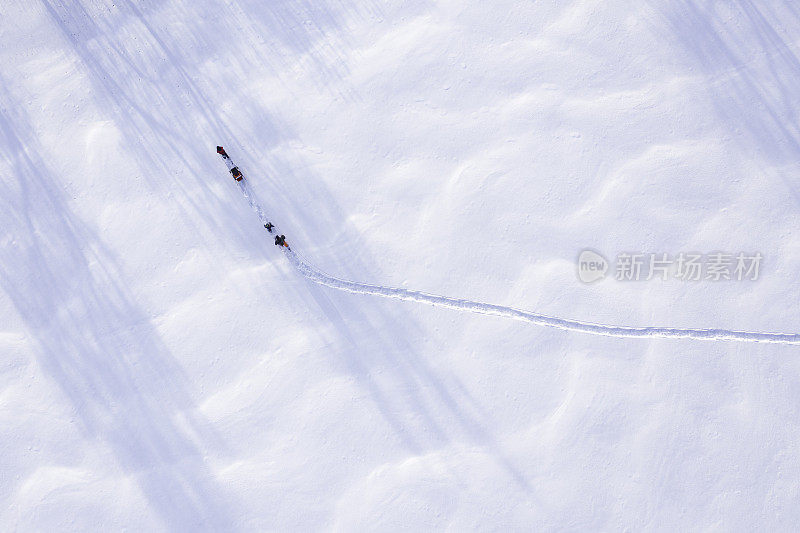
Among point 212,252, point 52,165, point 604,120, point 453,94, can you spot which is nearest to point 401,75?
point 453,94

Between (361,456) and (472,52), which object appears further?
(472,52)

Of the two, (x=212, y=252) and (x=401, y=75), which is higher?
(x=401, y=75)

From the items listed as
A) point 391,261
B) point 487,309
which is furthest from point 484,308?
point 391,261

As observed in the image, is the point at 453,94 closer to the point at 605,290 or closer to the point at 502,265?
the point at 502,265

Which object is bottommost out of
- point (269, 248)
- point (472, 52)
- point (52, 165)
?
point (269, 248)

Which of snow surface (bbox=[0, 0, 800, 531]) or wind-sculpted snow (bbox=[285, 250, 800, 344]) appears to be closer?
snow surface (bbox=[0, 0, 800, 531])

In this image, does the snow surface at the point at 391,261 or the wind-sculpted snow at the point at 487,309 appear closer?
the snow surface at the point at 391,261

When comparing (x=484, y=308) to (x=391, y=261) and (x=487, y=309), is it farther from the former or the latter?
(x=391, y=261)

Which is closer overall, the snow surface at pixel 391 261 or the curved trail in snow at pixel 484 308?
the snow surface at pixel 391 261
